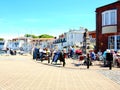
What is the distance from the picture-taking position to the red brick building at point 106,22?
3238 centimetres

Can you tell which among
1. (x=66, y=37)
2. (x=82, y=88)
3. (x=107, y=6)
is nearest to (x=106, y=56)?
(x=82, y=88)

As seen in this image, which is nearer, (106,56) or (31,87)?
(31,87)

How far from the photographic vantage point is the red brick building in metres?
32.4

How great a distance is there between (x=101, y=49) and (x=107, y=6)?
4.93 metres

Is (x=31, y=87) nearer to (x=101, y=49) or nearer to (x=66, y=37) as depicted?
(x=101, y=49)

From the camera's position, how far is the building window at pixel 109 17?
3254 centimetres

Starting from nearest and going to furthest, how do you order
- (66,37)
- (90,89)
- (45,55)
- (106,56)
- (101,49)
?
(90,89) < (106,56) < (45,55) < (101,49) < (66,37)

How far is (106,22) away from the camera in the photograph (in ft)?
110

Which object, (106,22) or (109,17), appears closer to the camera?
(109,17)

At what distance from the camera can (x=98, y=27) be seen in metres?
35.2

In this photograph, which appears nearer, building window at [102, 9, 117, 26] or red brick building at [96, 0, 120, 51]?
red brick building at [96, 0, 120, 51]

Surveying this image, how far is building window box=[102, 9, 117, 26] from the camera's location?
107 feet

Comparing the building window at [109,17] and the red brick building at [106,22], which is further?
the building window at [109,17]

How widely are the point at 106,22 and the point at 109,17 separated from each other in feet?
2.33
